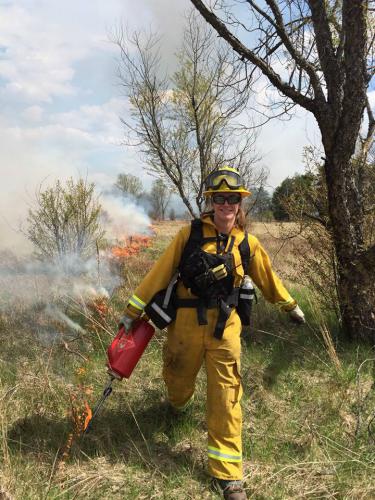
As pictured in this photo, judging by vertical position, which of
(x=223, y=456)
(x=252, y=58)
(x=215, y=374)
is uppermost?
(x=252, y=58)

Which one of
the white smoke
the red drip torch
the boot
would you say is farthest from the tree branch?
the white smoke

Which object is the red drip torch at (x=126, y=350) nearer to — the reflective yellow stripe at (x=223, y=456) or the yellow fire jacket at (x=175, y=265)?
the yellow fire jacket at (x=175, y=265)

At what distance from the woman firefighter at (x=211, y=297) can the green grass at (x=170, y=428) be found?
42 centimetres

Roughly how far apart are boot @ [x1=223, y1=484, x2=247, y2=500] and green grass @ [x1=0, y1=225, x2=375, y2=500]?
0.07 meters

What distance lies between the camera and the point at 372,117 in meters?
5.69

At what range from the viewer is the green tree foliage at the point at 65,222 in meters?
8.58

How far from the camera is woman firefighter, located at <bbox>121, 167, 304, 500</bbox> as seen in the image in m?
2.81

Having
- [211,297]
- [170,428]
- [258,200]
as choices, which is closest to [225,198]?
[211,297]

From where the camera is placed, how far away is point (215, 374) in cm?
283

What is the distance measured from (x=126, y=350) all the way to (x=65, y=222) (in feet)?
21.0

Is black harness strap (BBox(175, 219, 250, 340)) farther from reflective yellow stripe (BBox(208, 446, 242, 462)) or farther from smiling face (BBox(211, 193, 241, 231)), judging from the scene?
reflective yellow stripe (BBox(208, 446, 242, 462))

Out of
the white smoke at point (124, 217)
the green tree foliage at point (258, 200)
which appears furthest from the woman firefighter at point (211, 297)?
the white smoke at point (124, 217)

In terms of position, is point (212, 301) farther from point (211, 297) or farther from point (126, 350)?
point (126, 350)

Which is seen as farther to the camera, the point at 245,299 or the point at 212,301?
the point at 245,299
